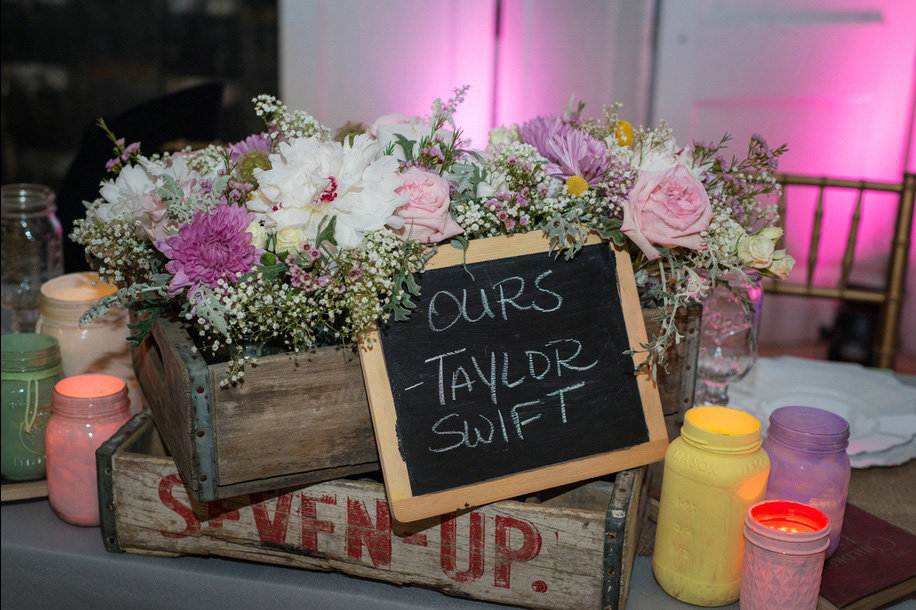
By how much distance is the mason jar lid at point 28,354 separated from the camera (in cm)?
110

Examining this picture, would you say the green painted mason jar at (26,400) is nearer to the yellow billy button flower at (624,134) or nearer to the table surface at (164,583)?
the table surface at (164,583)

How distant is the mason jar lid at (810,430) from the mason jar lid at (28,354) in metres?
0.92

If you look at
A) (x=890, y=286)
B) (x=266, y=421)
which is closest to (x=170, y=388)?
(x=266, y=421)

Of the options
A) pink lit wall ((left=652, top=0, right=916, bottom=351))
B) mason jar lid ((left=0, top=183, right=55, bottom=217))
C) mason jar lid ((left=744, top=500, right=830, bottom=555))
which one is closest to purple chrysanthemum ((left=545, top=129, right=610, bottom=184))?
mason jar lid ((left=744, top=500, right=830, bottom=555))

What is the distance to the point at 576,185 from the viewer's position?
965 millimetres

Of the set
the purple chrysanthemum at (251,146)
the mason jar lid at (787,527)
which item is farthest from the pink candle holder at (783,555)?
the purple chrysanthemum at (251,146)

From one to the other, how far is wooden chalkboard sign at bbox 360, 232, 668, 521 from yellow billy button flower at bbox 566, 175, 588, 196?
65mm

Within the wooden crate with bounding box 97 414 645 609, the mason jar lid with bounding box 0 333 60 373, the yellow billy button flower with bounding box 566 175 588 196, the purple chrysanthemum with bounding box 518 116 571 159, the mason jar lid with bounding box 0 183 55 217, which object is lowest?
the wooden crate with bounding box 97 414 645 609

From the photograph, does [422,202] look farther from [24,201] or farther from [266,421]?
[24,201]

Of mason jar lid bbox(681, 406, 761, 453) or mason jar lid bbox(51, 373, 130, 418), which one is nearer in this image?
mason jar lid bbox(681, 406, 761, 453)

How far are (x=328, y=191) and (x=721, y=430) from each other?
50cm

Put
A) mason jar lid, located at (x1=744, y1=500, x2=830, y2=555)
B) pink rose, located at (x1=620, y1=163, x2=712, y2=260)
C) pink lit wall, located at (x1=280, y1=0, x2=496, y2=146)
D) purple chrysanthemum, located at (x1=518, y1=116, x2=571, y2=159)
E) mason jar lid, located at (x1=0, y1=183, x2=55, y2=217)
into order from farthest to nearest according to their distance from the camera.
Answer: pink lit wall, located at (x1=280, y1=0, x2=496, y2=146) → mason jar lid, located at (x1=0, y1=183, x2=55, y2=217) → purple chrysanthemum, located at (x1=518, y1=116, x2=571, y2=159) → pink rose, located at (x1=620, y1=163, x2=712, y2=260) → mason jar lid, located at (x1=744, y1=500, x2=830, y2=555)

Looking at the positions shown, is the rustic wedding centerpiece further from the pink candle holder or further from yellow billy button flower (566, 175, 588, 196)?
the pink candle holder

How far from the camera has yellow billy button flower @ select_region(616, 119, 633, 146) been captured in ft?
3.52
